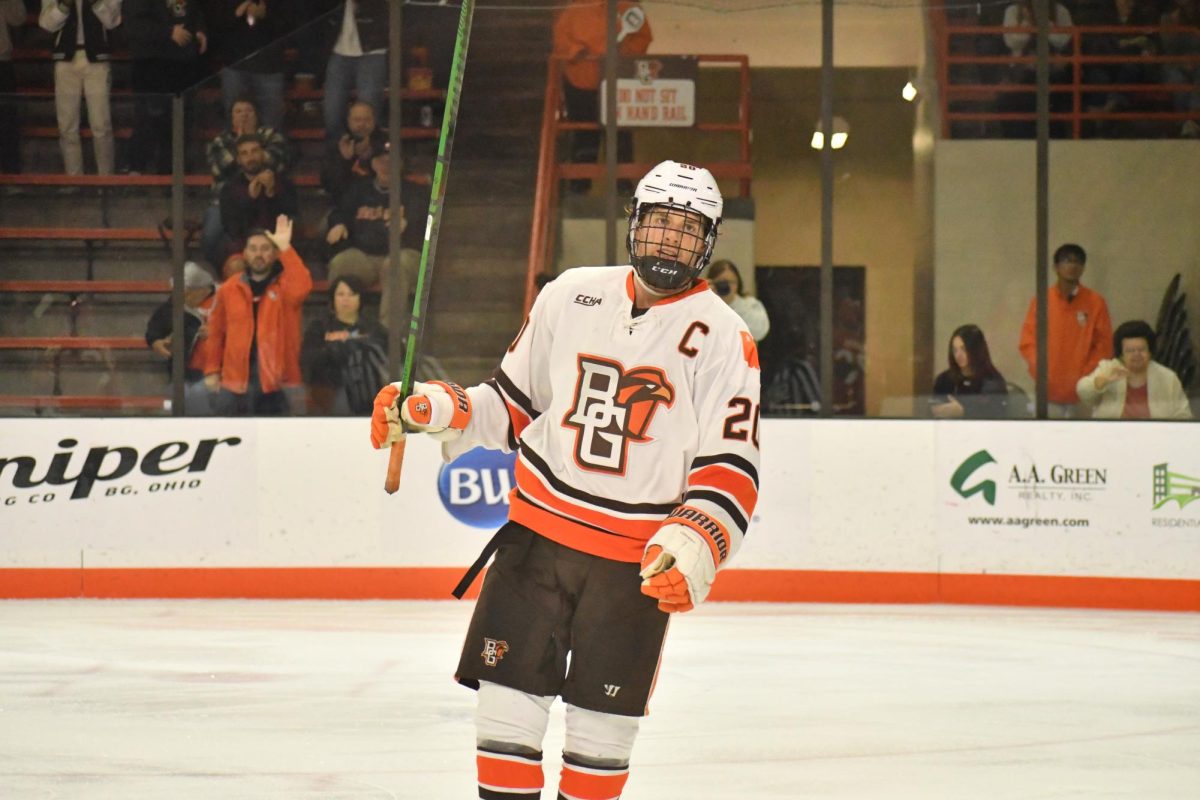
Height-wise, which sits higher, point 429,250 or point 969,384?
point 429,250

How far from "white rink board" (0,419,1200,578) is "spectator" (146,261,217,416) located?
0.30 meters

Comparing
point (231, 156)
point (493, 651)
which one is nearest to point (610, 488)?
point (493, 651)

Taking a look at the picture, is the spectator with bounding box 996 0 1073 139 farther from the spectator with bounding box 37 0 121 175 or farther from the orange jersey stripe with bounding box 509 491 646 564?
the orange jersey stripe with bounding box 509 491 646 564

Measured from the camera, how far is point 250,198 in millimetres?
7723

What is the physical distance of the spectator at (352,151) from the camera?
25.5 feet

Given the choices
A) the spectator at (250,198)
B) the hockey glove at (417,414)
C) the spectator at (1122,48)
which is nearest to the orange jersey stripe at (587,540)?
→ the hockey glove at (417,414)

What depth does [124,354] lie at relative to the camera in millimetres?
7648

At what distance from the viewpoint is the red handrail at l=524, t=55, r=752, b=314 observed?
7738mm

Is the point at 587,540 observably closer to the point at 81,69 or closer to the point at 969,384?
the point at 969,384

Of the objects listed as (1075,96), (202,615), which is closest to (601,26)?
(1075,96)

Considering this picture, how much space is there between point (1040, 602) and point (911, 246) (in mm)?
1710

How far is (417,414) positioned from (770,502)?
15.4ft

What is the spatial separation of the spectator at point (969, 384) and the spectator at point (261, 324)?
2988 millimetres

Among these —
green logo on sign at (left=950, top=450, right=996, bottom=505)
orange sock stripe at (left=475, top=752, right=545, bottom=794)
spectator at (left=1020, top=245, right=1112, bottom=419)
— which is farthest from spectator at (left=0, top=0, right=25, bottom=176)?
orange sock stripe at (left=475, top=752, right=545, bottom=794)
